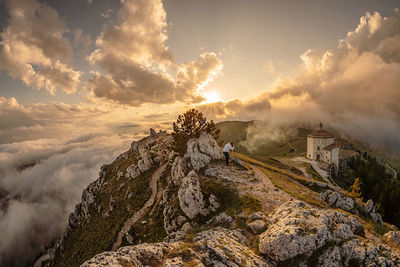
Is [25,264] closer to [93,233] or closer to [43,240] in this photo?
[43,240]

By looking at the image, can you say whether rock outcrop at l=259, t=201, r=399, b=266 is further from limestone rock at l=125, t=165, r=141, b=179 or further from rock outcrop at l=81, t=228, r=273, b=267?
limestone rock at l=125, t=165, r=141, b=179

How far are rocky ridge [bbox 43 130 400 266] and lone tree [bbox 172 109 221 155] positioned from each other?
12.2m

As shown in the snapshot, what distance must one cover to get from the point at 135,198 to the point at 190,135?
2513 centimetres

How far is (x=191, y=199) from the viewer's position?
995 inches

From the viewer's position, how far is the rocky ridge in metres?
11.7

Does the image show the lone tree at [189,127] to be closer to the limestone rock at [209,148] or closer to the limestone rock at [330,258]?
the limestone rock at [209,148]

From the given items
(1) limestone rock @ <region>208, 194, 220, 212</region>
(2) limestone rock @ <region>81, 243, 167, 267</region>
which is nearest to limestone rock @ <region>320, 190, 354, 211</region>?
(1) limestone rock @ <region>208, 194, 220, 212</region>

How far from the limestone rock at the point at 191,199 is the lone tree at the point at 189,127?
22.0m

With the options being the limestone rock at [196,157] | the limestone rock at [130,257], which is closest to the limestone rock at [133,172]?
the limestone rock at [196,157]

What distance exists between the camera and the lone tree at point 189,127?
4741cm

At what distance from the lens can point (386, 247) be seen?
528 inches

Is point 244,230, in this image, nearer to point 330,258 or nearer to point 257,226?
point 257,226

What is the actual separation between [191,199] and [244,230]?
957 centimetres

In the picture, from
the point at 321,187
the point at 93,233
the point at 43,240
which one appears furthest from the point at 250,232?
the point at 43,240
